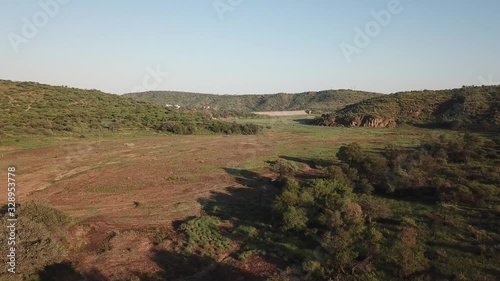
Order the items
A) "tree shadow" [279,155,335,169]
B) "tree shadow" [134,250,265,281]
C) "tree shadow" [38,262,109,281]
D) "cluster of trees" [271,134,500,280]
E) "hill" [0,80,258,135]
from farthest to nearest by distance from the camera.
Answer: "hill" [0,80,258,135]
"tree shadow" [279,155,335,169]
"tree shadow" [134,250,265,281]
"cluster of trees" [271,134,500,280]
"tree shadow" [38,262,109,281]

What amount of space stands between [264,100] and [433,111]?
9324 cm

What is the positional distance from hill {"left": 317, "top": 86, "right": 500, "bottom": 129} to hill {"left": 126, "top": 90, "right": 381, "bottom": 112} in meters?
51.8

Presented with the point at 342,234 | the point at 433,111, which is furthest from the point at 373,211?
the point at 433,111

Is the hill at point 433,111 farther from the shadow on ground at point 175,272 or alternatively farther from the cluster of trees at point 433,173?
the shadow on ground at point 175,272

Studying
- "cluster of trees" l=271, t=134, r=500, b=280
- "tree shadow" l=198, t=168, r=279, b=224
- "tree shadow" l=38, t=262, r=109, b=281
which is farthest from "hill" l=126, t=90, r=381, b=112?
"tree shadow" l=38, t=262, r=109, b=281

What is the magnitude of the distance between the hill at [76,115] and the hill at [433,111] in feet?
77.3

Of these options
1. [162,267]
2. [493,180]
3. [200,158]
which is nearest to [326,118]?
[200,158]

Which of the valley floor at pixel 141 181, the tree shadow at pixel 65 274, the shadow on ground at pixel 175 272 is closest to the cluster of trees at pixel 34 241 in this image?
the tree shadow at pixel 65 274

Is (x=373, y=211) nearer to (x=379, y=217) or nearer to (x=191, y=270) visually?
(x=379, y=217)

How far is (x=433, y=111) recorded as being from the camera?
68.2 m

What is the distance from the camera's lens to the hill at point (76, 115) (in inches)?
1726

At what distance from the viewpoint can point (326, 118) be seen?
74250 millimetres

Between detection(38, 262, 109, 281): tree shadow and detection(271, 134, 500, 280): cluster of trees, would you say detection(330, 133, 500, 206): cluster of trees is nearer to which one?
detection(271, 134, 500, 280): cluster of trees

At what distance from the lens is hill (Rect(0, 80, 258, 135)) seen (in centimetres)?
4384
